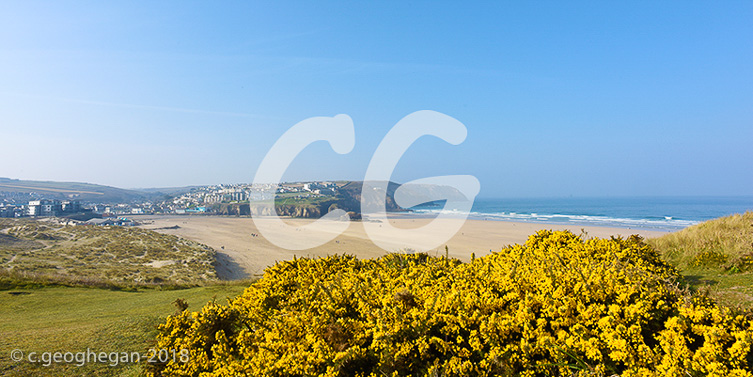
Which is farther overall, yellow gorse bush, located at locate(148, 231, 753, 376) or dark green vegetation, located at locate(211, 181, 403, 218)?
dark green vegetation, located at locate(211, 181, 403, 218)

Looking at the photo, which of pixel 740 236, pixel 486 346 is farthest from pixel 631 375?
pixel 740 236

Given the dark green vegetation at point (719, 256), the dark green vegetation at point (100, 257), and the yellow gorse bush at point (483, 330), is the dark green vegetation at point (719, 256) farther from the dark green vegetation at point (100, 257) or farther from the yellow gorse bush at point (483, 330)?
the dark green vegetation at point (100, 257)

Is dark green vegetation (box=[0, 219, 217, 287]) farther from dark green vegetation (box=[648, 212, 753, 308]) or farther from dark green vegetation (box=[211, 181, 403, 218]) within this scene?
dark green vegetation (box=[211, 181, 403, 218])

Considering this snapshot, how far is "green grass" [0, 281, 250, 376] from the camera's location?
17.8 feet

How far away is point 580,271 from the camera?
13.9ft

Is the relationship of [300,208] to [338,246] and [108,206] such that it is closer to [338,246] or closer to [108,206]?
[338,246]

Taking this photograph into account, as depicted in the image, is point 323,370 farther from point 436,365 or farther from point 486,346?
point 486,346

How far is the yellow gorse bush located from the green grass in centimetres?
207

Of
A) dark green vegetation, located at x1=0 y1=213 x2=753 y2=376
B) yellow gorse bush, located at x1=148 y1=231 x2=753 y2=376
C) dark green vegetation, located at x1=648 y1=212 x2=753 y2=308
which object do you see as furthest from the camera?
dark green vegetation, located at x1=648 y1=212 x2=753 y2=308

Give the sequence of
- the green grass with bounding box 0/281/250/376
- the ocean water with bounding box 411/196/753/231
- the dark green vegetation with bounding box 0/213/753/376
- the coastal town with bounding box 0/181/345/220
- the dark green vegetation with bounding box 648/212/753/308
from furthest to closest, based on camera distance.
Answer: the coastal town with bounding box 0/181/345/220, the ocean water with bounding box 411/196/753/231, the dark green vegetation with bounding box 648/212/753/308, the dark green vegetation with bounding box 0/213/753/376, the green grass with bounding box 0/281/250/376

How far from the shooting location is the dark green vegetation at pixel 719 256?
6.86m

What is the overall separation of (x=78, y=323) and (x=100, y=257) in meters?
33.9

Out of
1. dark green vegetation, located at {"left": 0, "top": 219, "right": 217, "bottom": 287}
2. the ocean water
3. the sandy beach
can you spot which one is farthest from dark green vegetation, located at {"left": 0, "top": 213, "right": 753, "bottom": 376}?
the ocean water

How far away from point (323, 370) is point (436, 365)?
109 cm
